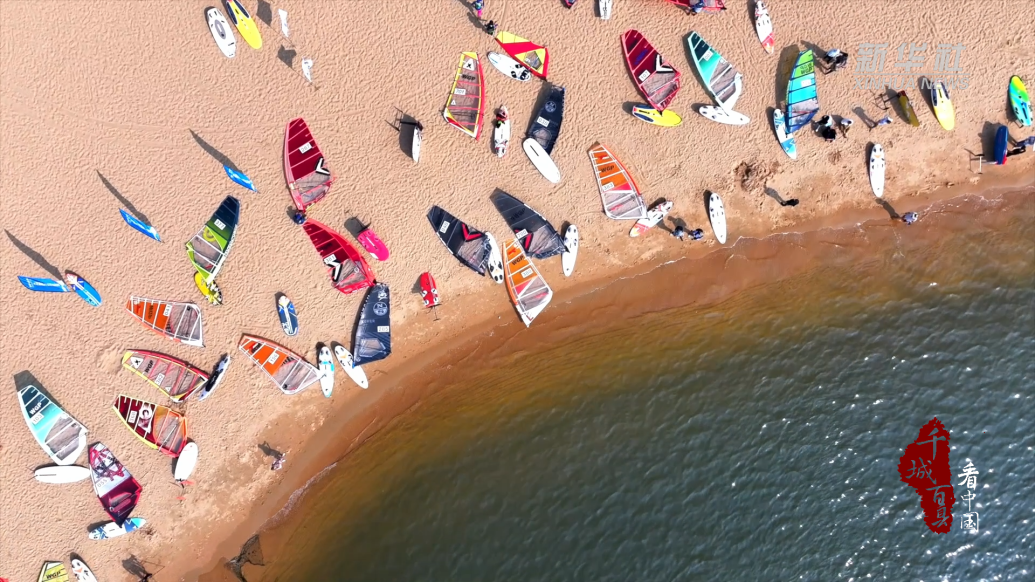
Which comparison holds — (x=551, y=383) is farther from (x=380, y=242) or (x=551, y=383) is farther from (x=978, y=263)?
(x=978, y=263)

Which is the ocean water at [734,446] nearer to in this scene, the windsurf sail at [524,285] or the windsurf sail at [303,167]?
the windsurf sail at [524,285]

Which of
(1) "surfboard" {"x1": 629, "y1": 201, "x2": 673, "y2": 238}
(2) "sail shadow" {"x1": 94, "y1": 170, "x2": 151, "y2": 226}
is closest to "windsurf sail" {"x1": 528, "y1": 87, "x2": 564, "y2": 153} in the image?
(1) "surfboard" {"x1": 629, "y1": 201, "x2": 673, "y2": 238}

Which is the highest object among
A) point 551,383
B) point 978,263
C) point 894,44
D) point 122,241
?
point 122,241

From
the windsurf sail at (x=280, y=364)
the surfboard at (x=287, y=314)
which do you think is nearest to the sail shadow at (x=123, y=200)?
the surfboard at (x=287, y=314)

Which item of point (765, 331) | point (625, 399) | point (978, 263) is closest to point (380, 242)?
point (625, 399)

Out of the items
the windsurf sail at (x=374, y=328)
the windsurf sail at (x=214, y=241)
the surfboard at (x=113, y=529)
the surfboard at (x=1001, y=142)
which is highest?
the windsurf sail at (x=214, y=241)

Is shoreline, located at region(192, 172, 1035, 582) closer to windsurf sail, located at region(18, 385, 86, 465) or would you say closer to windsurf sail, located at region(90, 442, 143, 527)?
windsurf sail, located at region(90, 442, 143, 527)

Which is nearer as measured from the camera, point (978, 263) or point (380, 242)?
point (380, 242)

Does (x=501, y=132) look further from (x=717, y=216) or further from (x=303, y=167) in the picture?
(x=717, y=216)
